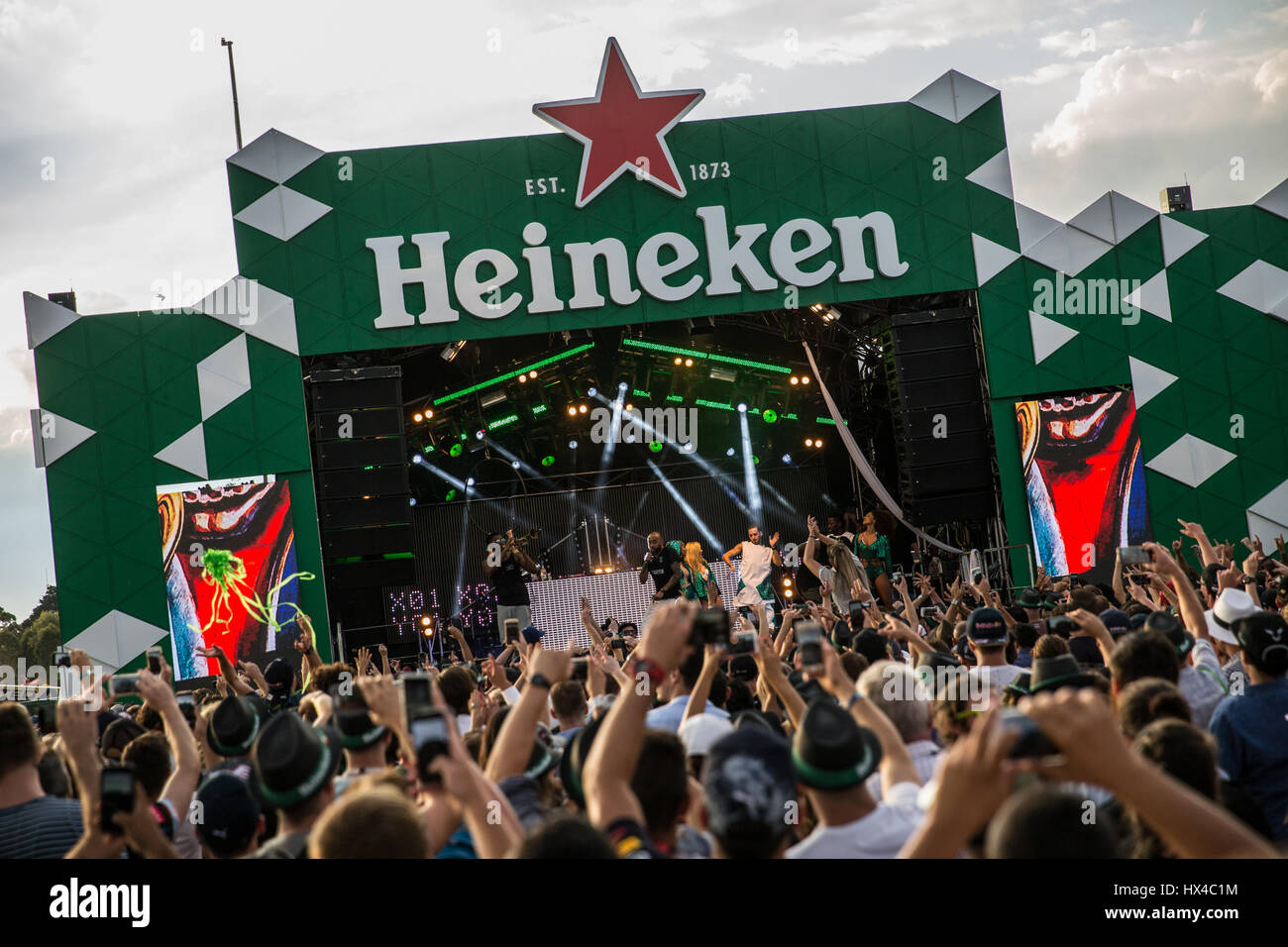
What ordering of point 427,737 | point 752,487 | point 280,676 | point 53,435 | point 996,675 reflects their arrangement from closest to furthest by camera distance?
point 427,737 → point 996,675 → point 280,676 → point 53,435 → point 752,487

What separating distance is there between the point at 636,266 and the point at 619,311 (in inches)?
24.0

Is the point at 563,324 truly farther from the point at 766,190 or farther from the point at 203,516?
the point at 203,516

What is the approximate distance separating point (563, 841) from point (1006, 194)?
14883mm

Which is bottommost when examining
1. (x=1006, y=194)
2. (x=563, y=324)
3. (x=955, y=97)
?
(x=563, y=324)

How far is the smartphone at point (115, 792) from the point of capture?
9.07ft

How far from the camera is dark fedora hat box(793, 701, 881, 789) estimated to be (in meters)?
2.59

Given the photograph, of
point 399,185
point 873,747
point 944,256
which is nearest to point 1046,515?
point 944,256

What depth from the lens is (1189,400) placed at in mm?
15352

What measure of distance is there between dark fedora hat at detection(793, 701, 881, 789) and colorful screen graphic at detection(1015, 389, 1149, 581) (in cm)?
1316

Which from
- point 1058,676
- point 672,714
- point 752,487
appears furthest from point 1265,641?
point 752,487

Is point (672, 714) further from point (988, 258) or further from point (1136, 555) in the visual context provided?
point (988, 258)


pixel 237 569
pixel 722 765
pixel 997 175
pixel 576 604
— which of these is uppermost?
pixel 997 175

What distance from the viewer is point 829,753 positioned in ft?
8.52
